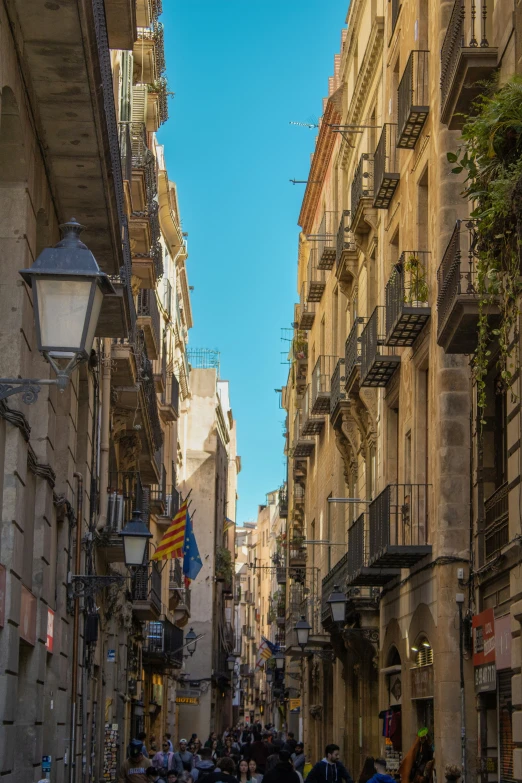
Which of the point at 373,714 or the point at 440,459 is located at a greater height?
the point at 440,459

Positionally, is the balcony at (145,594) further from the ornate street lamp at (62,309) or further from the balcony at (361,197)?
the ornate street lamp at (62,309)

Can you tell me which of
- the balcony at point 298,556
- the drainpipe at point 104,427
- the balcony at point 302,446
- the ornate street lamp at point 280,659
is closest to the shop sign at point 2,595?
the drainpipe at point 104,427

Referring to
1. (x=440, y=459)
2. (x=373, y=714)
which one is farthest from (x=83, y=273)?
(x=373, y=714)

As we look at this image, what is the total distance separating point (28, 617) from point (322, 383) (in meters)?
24.7

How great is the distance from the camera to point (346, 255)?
106 feet

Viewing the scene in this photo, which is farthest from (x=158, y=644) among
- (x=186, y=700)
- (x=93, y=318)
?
(x=93, y=318)

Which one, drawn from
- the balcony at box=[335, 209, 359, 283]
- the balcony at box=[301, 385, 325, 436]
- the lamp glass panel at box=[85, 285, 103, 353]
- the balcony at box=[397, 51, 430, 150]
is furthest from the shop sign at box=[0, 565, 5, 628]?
the balcony at box=[301, 385, 325, 436]

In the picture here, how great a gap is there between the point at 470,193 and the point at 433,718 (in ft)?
32.2

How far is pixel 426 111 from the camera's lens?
70.3 feet

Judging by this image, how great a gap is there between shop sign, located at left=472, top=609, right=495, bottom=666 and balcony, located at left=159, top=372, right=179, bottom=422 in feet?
92.5

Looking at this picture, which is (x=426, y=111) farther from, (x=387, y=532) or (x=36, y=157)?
(x=36, y=157)

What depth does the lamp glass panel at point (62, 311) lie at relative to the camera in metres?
7.64

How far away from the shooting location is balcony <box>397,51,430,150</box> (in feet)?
70.9

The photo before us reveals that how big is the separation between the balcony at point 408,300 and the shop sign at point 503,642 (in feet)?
21.6
